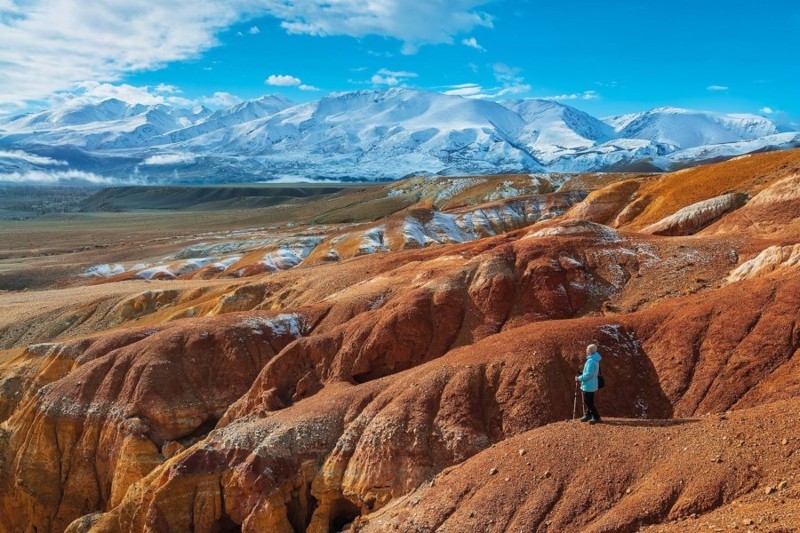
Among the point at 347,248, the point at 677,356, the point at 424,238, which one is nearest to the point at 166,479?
the point at 677,356

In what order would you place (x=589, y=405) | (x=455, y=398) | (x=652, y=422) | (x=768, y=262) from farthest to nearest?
1. (x=768, y=262)
2. (x=455, y=398)
3. (x=589, y=405)
4. (x=652, y=422)

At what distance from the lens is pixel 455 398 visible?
26953 millimetres

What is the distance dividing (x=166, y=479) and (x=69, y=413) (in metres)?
14.8

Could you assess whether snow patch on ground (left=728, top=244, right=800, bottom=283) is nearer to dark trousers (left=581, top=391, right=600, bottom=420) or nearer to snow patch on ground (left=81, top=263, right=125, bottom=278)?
dark trousers (left=581, top=391, right=600, bottom=420)

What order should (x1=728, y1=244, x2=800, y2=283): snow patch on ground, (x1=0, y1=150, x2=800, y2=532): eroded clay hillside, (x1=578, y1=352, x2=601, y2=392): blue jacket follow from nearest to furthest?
(x1=0, y1=150, x2=800, y2=532): eroded clay hillside < (x1=578, y1=352, x2=601, y2=392): blue jacket < (x1=728, y1=244, x2=800, y2=283): snow patch on ground

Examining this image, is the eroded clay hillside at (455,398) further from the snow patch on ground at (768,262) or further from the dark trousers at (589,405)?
the dark trousers at (589,405)

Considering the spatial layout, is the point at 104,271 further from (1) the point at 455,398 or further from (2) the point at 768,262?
(2) the point at 768,262

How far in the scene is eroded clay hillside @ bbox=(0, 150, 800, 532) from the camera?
18.5 m

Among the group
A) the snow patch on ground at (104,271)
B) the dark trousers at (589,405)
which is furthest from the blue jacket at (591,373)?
the snow patch on ground at (104,271)

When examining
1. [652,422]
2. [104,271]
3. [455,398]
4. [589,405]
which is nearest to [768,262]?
[652,422]

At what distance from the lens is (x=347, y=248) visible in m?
106

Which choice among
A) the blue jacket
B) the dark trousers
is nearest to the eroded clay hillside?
the dark trousers

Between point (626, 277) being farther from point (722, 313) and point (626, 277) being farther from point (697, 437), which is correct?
point (697, 437)

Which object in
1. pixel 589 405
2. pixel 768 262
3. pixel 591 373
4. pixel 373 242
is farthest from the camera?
pixel 373 242
